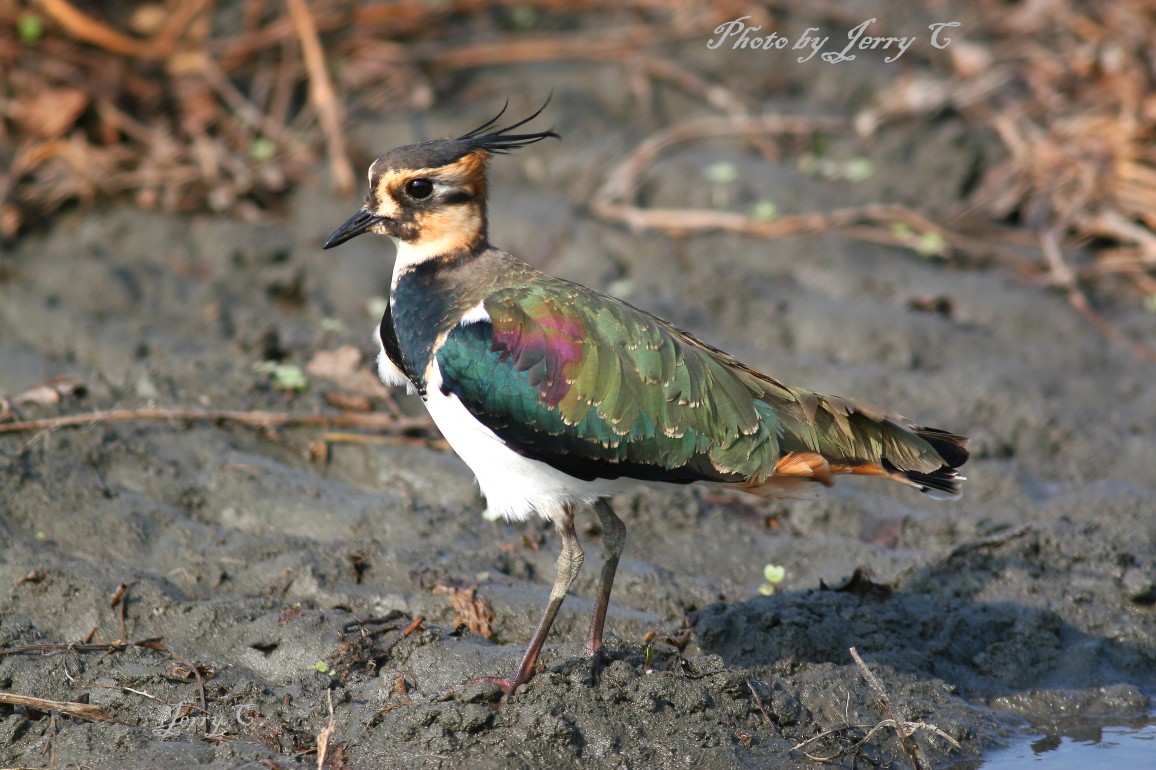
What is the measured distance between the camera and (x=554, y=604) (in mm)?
4777

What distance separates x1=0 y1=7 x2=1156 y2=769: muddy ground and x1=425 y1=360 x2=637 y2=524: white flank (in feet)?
1.80

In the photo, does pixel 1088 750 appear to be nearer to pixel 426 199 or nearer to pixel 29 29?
pixel 426 199

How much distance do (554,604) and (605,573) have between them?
267mm

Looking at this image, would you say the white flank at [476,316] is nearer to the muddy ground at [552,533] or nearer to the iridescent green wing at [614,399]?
the iridescent green wing at [614,399]

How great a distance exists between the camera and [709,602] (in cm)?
546

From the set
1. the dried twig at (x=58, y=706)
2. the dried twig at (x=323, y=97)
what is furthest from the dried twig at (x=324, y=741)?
the dried twig at (x=323, y=97)

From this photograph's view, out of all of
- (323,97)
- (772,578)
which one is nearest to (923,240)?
(772,578)

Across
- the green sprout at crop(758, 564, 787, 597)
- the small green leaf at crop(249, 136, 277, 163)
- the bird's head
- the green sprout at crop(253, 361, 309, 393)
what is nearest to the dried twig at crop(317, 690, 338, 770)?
the bird's head

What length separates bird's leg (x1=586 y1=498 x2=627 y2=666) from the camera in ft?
15.7

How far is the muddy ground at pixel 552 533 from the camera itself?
4.57 metres

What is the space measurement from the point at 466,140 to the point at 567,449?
1372 mm

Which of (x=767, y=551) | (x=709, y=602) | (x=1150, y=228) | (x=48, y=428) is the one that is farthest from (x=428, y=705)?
(x=1150, y=228)

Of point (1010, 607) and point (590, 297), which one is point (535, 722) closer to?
point (590, 297)

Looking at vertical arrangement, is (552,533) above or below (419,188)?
below
